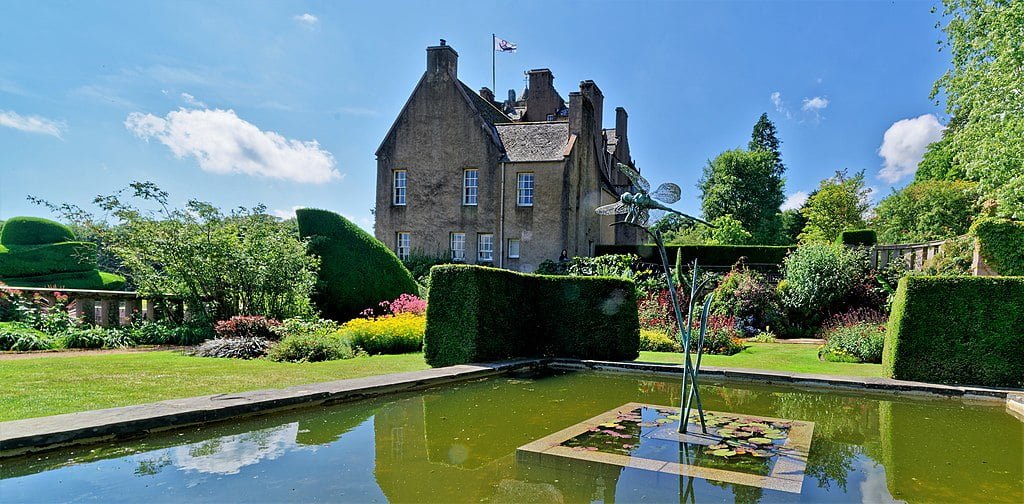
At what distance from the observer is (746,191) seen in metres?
46.1

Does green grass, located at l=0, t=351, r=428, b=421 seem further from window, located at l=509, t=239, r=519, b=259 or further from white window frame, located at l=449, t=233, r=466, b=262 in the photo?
white window frame, located at l=449, t=233, r=466, b=262

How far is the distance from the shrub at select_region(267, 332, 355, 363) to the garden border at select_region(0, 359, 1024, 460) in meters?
3.08

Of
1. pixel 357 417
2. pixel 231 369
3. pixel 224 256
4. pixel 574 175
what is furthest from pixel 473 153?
pixel 357 417

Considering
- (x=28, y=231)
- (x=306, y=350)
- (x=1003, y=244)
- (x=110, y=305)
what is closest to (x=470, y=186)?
(x=110, y=305)

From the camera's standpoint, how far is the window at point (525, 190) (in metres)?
25.4

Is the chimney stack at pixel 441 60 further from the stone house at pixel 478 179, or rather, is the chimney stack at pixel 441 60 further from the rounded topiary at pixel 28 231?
the rounded topiary at pixel 28 231

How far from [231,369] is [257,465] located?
506 cm

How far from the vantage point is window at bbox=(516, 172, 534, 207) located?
25.4 m

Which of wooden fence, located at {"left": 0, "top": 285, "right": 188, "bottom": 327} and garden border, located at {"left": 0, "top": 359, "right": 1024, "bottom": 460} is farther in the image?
wooden fence, located at {"left": 0, "top": 285, "right": 188, "bottom": 327}

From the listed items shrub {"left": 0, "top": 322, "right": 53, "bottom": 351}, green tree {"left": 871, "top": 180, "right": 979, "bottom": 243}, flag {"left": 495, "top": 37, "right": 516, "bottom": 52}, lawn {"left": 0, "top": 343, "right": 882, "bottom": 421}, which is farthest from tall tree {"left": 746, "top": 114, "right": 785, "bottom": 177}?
shrub {"left": 0, "top": 322, "right": 53, "bottom": 351}

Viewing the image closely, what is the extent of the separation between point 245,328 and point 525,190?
15.5 metres

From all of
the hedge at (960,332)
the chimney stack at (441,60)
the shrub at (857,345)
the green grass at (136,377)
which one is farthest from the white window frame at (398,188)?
the hedge at (960,332)

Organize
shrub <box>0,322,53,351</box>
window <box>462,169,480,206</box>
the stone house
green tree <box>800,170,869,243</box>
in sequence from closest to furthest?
shrub <box>0,322,53,351</box>
the stone house
window <box>462,169,480,206</box>
green tree <box>800,170,869,243</box>

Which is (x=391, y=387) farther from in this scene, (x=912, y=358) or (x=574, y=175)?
(x=574, y=175)
